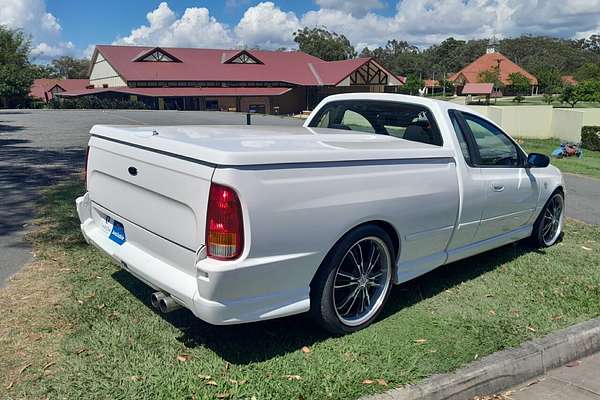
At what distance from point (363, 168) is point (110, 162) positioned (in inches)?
72.0

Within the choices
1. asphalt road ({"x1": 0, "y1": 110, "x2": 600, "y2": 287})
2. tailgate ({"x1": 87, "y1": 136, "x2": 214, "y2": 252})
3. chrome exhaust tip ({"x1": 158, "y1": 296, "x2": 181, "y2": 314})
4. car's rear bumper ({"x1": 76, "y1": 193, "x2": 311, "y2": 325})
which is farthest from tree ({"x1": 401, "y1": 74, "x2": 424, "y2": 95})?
chrome exhaust tip ({"x1": 158, "y1": 296, "x2": 181, "y2": 314})

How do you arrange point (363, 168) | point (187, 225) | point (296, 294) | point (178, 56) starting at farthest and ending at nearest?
point (178, 56), point (363, 168), point (296, 294), point (187, 225)

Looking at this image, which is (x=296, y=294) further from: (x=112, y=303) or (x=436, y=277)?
(x=436, y=277)

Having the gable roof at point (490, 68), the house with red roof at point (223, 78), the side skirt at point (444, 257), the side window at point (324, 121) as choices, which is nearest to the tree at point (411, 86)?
the house with red roof at point (223, 78)

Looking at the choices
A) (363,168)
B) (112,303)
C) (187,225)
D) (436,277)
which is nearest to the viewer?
(187,225)

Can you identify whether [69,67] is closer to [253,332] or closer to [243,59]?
[243,59]

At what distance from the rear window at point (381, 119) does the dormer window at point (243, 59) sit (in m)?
54.8

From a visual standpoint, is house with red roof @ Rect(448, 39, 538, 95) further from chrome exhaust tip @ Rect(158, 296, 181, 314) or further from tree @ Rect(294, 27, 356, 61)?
chrome exhaust tip @ Rect(158, 296, 181, 314)

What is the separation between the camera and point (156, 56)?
5556 cm

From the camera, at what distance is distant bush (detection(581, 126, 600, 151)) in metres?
24.0

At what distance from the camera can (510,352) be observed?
3805 mm

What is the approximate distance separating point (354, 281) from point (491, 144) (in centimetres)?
229

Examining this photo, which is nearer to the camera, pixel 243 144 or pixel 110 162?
pixel 243 144

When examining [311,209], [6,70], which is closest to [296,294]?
[311,209]
